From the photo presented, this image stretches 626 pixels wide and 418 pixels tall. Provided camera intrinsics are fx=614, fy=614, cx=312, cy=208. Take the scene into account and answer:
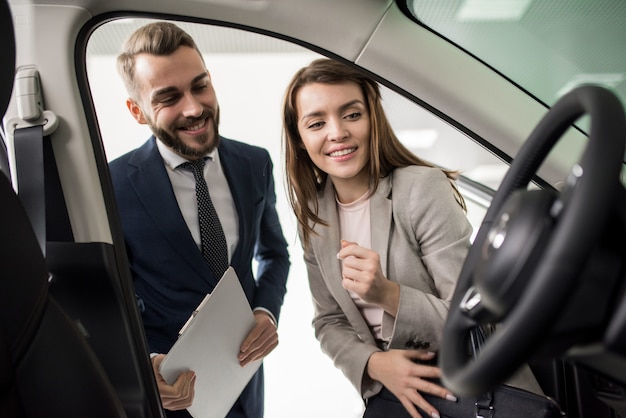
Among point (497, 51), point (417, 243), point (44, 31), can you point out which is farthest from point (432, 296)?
point (44, 31)

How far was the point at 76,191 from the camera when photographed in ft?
4.02

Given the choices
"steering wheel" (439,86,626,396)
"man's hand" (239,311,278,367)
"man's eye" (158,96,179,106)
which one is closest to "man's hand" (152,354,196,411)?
"man's hand" (239,311,278,367)

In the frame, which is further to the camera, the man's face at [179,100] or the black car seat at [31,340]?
the man's face at [179,100]

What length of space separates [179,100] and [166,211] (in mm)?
297

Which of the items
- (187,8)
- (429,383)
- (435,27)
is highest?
(435,27)

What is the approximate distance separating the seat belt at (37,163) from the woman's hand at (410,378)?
0.72 m

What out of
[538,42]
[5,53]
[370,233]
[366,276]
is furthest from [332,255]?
[5,53]

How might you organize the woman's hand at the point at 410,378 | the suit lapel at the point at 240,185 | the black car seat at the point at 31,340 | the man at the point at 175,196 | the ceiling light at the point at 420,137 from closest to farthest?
the black car seat at the point at 31,340 < the woman's hand at the point at 410,378 < the man at the point at 175,196 < the suit lapel at the point at 240,185 < the ceiling light at the point at 420,137

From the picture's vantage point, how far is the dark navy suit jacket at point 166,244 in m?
1.61

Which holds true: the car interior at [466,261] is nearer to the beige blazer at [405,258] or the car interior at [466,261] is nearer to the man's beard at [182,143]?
the beige blazer at [405,258]

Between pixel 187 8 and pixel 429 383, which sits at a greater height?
pixel 187 8

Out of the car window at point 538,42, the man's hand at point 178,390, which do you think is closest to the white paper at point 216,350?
the man's hand at point 178,390

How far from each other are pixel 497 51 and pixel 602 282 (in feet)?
2.97

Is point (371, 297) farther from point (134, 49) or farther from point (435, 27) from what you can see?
point (134, 49)
